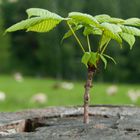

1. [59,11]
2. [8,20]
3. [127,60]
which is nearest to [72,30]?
[59,11]

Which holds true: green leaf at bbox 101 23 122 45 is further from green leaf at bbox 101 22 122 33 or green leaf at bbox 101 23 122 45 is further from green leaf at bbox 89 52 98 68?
Answer: green leaf at bbox 89 52 98 68

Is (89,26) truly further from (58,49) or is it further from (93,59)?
(58,49)

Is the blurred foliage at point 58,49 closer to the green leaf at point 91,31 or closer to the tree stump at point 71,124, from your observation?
the tree stump at point 71,124

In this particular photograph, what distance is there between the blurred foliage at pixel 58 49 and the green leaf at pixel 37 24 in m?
22.0

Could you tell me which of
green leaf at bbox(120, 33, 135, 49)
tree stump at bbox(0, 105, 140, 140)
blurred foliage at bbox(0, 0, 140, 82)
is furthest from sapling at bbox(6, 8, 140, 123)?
blurred foliage at bbox(0, 0, 140, 82)

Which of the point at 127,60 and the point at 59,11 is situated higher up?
the point at 59,11

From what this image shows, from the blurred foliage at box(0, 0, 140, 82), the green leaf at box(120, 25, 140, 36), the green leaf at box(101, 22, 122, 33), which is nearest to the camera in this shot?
the green leaf at box(101, 22, 122, 33)

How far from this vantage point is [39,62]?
119ft

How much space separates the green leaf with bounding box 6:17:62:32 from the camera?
266 centimetres

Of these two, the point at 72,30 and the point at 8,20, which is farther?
the point at 8,20

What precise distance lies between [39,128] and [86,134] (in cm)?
32

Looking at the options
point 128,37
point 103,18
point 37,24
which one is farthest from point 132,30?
point 37,24

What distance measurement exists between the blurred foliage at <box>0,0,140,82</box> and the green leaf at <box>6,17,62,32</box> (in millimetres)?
22003

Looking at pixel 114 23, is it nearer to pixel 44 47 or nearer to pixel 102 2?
pixel 102 2
